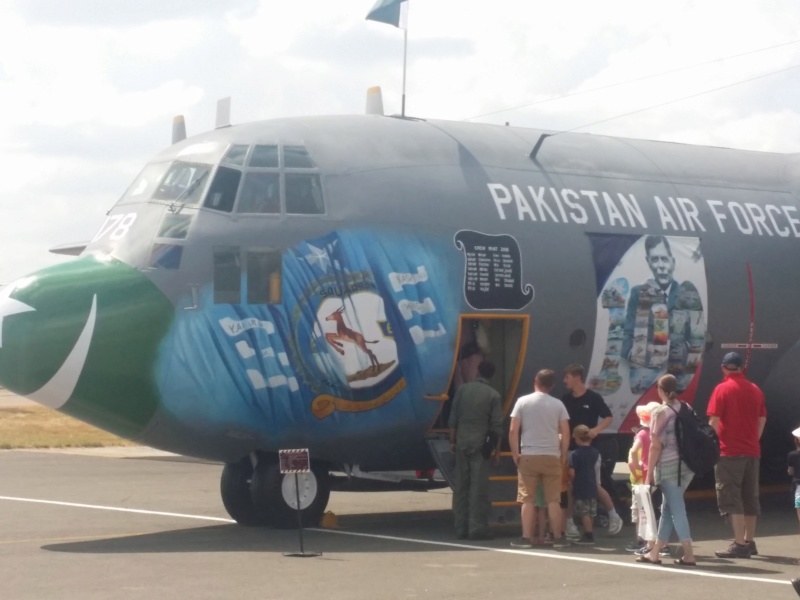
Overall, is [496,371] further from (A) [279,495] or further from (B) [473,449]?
(A) [279,495]

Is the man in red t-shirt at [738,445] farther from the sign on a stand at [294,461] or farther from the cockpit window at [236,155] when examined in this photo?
the cockpit window at [236,155]

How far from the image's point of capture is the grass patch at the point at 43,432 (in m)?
35.1

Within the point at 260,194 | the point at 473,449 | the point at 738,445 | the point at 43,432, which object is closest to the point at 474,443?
the point at 473,449

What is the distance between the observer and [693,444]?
12.2m

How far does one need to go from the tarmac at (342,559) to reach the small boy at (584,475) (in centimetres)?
40

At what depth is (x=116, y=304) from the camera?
43.5 ft

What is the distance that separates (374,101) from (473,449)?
512 centimetres

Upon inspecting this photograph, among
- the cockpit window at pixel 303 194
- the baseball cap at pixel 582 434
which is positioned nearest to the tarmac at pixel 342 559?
the baseball cap at pixel 582 434

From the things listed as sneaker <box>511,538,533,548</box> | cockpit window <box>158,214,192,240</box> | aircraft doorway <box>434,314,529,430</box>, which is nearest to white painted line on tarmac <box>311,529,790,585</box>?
sneaker <box>511,538,533,548</box>

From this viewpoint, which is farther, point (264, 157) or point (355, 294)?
point (264, 157)

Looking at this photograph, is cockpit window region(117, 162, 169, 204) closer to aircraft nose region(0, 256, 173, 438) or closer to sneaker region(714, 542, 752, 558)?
aircraft nose region(0, 256, 173, 438)

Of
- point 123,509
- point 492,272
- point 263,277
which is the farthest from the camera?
point 123,509

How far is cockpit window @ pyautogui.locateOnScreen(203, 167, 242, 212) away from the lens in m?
13.9

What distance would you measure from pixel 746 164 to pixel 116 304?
917 cm
